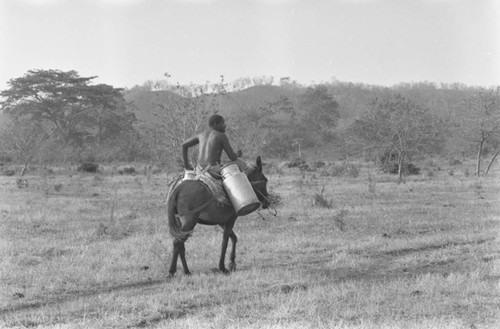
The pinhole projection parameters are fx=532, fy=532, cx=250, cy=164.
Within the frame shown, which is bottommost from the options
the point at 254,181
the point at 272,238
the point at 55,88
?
the point at 272,238

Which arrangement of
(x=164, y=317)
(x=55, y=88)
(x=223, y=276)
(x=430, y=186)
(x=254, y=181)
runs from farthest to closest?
(x=55, y=88)
(x=430, y=186)
(x=254, y=181)
(x=223, y=276)
(x=164, y=317)

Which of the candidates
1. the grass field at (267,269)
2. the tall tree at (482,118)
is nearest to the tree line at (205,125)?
the tall tree at (482,118)

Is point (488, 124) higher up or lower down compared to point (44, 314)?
higher up

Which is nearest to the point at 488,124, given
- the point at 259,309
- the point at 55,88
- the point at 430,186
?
the point at 430,186

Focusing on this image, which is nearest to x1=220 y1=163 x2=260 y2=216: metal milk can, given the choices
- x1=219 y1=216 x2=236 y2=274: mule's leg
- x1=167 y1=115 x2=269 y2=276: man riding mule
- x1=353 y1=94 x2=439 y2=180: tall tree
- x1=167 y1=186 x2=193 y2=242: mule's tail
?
x1=167 y1=115 x2=269 y2=276: man riding mule

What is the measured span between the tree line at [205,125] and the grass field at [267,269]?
3576 mm

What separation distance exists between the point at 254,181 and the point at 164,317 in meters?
2.97

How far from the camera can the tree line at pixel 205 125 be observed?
56.6 feet

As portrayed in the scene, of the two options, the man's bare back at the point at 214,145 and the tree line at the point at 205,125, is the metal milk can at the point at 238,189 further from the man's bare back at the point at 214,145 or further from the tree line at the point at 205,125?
the tree line at the point at 205,125

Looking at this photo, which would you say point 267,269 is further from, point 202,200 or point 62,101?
point 62,101

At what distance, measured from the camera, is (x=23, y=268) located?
8.26 metres

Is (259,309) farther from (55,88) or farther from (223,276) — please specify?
(55,88)

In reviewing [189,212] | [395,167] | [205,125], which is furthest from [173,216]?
[395,167]

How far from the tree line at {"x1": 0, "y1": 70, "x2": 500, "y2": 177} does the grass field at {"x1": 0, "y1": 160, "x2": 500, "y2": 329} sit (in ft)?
11.7
